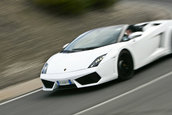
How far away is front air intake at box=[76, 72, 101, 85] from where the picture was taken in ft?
27.6

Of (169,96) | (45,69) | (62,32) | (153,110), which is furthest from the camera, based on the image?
(62,32)

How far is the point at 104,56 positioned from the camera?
28.2 feet

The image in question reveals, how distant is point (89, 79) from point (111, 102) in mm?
1101

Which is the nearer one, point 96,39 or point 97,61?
point 97,61

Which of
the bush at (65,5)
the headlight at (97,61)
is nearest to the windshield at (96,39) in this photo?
the headlight at (97,61)

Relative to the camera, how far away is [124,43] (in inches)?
360

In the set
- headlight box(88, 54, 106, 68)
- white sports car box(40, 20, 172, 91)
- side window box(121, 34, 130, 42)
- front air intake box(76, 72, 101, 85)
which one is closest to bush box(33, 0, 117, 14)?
white sports car box(40, 20, 172, 91)

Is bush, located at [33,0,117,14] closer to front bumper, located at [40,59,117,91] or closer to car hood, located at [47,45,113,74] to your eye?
car hood, located at [47,45,113,74]

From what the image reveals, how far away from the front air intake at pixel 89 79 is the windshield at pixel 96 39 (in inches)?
36.8

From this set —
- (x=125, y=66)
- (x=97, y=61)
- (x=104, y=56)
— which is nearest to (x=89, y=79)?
(x=97, y=61)

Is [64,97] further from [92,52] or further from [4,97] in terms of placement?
[4,97]

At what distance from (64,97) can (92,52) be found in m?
1.06

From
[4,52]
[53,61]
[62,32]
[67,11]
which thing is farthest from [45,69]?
A: [67,11]

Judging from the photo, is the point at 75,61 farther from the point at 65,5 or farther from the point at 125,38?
the point at 65,5
